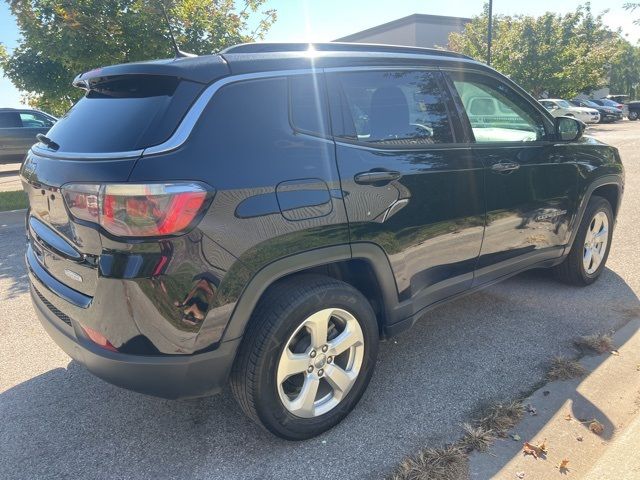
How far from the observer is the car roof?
7.00ft

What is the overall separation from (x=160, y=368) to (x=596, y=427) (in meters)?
2.15

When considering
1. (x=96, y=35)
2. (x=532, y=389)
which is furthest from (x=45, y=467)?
(x=96, y=35)

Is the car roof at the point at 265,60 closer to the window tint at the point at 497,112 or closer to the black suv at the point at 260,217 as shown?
the black suv at the point at 260,217

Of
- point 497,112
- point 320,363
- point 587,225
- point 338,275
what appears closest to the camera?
point 320,363

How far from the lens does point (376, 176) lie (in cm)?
249

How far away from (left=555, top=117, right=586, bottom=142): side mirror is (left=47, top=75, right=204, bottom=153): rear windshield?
2795 millimetres

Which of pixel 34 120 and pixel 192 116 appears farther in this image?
pixel 34 120

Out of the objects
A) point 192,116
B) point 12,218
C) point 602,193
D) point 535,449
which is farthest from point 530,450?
point 12,218

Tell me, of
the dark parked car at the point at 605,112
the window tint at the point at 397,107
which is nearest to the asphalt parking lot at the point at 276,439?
the window tint at the point at 397,107

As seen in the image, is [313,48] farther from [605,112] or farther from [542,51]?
[605,112]

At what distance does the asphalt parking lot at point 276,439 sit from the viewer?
7.64ft

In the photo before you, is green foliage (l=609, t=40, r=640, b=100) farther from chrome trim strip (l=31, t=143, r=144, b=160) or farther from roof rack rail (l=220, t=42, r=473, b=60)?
chrome trim strip (l=31, t=143, r=144, b=160)

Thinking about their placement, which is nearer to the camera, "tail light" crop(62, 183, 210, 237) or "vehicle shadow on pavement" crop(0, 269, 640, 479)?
"tail light" crop(62, 183, 210, 237)

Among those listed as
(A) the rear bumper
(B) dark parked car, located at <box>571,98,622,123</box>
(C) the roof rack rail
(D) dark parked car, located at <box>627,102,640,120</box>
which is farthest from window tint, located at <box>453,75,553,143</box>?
(D) dark parked car, located at <box>627,102,640,120</box>
